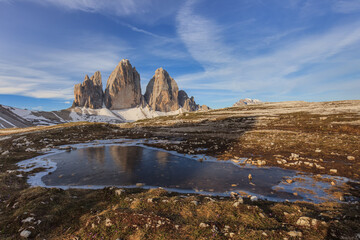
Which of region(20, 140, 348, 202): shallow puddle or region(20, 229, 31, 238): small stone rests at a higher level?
region(20, 229, 31, 238): small stone

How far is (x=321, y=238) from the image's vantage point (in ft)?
21.1

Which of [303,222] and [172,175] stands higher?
[303,222]

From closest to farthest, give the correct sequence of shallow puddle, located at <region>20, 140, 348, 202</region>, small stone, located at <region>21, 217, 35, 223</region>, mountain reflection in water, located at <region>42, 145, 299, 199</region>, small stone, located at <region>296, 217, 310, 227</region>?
1. small stone, located at <region>296, 217, 310, 227</region>
2. small stone, located at <region>21, 217, 35, 223</region>
3. shallow puddle, located at <region>20, 140, 348, 202</region>
4. mountain reflection in water, located at <region>42, 145, 299, 199</region>

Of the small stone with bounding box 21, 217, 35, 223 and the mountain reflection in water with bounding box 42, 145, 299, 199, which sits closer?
the small stone with bounding box 21, 217, 35, 223

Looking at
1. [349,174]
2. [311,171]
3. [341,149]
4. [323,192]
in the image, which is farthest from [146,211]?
[341,149]

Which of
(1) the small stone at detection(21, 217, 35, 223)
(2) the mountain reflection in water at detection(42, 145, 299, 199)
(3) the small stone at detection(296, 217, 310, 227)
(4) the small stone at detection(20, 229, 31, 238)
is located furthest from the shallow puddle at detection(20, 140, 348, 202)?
(4) the small stone at detection(20, 229, 31, 238)

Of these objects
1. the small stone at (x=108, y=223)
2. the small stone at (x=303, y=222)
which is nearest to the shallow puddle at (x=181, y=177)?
the small stone at (x=303, y=222)

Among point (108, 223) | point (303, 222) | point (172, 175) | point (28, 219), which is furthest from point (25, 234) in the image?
point (303, 222)

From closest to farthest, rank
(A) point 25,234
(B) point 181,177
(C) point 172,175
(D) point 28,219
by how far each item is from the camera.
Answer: (A) point 25,234
(D) point 28,219
(B) point 181,177
(C) point 172,175

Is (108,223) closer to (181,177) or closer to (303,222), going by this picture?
(303,222)

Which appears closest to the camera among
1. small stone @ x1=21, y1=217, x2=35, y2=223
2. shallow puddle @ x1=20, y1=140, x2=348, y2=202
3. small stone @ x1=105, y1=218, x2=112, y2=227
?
small stone @ x1=105, y1=218, x2=112, y2=227

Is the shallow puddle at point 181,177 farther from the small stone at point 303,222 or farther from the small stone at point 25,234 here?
the small stone at point 25,234

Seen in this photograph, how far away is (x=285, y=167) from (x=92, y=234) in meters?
18.6

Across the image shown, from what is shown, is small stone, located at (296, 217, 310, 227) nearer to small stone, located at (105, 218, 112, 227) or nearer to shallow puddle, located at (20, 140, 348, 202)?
shallow puddle, located at (20, 140, 348, 202)
